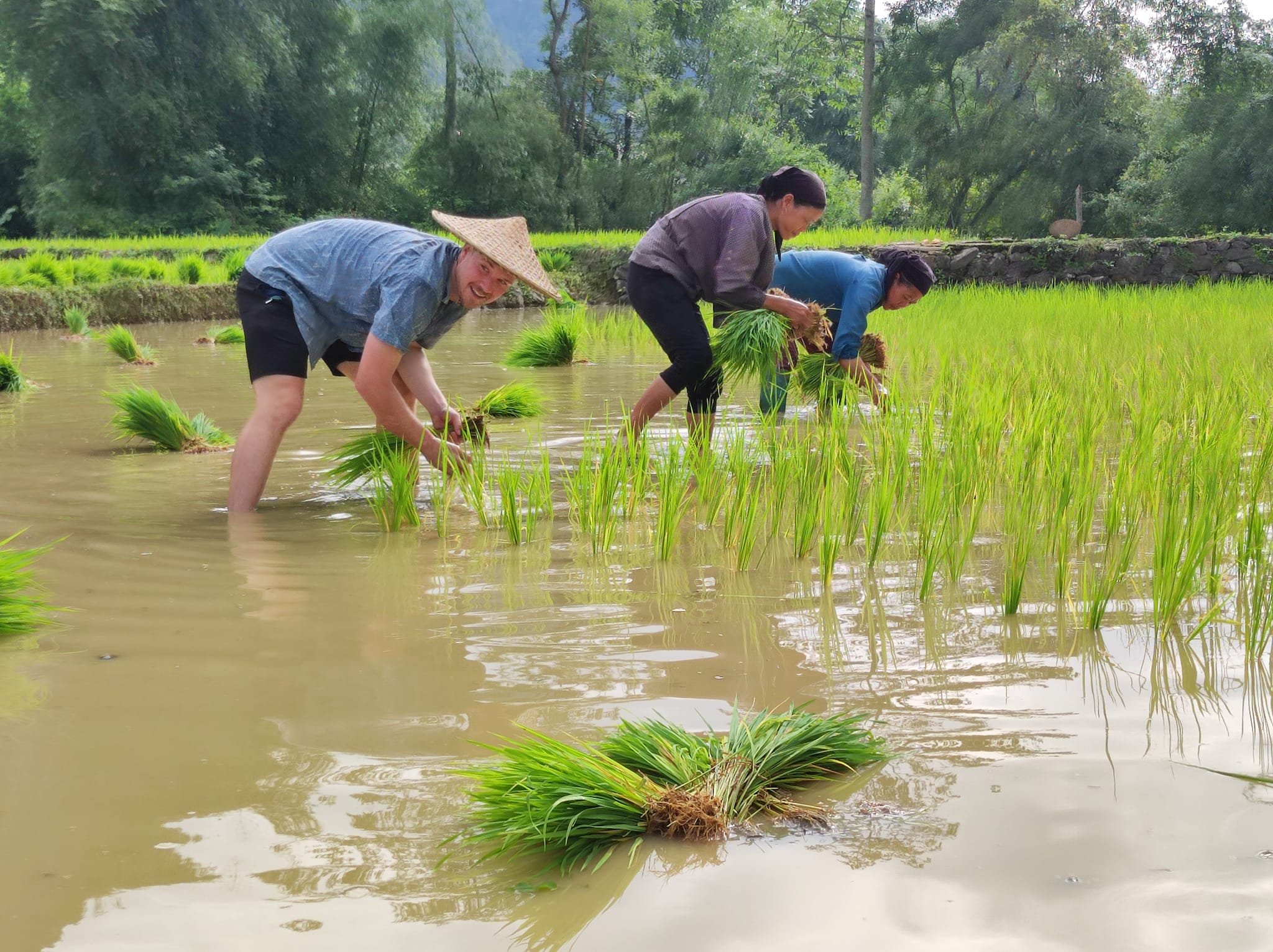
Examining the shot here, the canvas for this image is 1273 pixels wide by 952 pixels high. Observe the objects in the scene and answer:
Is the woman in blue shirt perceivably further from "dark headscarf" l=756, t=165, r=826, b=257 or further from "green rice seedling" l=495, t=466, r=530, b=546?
"green rice seedling" l=495, t=466, r=530, b=546

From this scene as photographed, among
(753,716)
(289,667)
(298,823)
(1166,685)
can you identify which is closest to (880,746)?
(753,716)

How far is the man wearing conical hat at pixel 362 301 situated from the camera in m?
3.23

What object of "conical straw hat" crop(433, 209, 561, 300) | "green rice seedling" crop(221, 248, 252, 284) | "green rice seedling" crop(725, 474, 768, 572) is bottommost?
"green rice seedling" crop(725, 474, 768, 572)

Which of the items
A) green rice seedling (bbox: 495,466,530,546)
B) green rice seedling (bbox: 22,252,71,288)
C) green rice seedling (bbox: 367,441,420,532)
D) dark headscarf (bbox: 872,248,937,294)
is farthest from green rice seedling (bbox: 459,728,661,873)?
green rice seedling (bbox: 22,252,71,288)

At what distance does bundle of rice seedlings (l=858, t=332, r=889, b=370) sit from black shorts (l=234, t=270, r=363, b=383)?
245 centimetres

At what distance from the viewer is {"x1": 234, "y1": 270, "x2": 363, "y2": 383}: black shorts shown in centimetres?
344

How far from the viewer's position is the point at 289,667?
2.13 m

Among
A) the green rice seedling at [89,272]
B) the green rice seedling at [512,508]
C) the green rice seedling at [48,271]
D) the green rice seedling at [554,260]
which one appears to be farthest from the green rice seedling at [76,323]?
the green rice seedling at [512,508]

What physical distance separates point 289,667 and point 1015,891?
132cm

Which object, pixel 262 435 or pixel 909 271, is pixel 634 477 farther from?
pixel 909 271

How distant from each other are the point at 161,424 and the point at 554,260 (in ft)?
38.0

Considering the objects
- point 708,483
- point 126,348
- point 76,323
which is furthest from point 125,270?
point 708,483

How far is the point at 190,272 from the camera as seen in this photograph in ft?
39.9

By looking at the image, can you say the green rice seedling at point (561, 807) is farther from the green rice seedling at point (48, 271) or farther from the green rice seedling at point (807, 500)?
the green rice seedling at point (48, 271)
